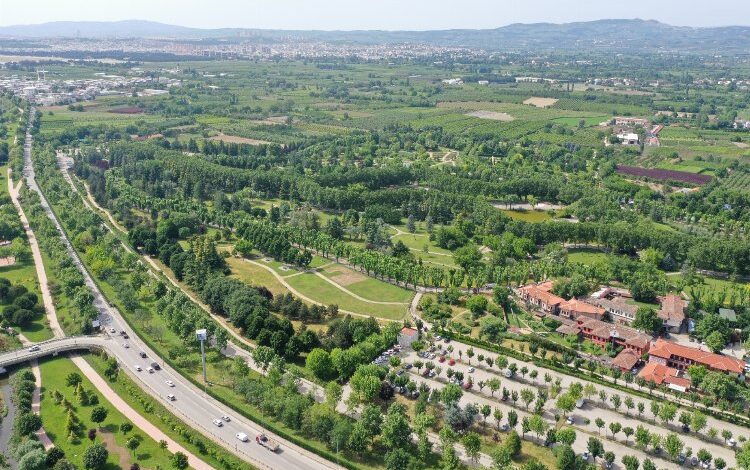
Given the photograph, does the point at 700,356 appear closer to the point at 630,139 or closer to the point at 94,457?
the point at 94,457

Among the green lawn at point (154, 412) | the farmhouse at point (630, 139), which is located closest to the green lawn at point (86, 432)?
the green lawn at point (154, 412)

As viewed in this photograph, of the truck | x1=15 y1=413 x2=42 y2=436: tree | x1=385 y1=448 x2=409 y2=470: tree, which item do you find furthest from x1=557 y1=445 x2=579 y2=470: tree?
x1=15 y1=413 x2=42 y2=436: tree

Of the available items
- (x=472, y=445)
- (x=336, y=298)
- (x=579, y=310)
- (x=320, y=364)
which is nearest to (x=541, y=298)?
(x=579, y=310)

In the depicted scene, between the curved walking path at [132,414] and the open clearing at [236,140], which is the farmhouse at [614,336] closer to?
the curved walking path at [132,414]

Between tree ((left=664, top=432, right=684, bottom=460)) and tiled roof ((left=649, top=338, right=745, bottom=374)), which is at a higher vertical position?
tree ((left=664, top=432, right=684, bottom=460))

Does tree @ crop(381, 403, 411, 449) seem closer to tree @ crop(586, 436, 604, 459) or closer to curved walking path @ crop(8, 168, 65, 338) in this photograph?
tree @ crop(586, 436, 604, 459)
